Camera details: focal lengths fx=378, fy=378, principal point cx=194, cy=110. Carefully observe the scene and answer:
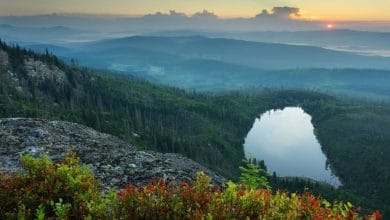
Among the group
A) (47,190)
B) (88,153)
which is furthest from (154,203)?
(88,153)

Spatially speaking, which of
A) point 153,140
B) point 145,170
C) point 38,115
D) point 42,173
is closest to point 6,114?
point 38,115

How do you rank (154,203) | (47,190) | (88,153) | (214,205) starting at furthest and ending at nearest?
(88,153) → (47,190) → (154,203) → (214,205)

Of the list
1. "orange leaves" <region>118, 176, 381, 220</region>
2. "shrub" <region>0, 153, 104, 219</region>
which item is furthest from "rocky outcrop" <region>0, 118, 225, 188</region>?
"orange leaves" <region>118, 176, 381, 220</region>

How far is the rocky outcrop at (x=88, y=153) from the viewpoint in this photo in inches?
982

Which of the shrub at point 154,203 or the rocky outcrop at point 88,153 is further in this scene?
the rocky outcrop at point 88,153

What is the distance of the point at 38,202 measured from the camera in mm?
12461

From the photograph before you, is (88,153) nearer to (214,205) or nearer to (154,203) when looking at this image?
(154,203)

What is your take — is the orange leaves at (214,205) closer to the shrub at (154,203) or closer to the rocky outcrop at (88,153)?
the shrub at (154,203)

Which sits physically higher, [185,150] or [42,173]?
[42,173]

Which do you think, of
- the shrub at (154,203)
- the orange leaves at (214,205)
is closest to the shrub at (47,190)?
the shrub at (154,203)

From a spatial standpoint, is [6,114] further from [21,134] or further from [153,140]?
[21,134]

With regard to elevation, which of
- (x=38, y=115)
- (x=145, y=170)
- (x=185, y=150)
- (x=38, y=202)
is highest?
(x=38, y=202)

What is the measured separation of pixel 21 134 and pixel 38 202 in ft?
72.0

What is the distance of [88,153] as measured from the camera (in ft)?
95.3
